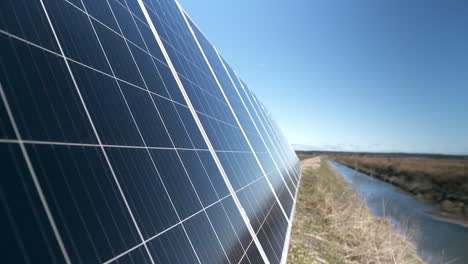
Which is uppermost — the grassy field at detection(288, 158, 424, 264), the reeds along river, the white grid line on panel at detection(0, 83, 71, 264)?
the white grid line on panel at detection(0, 83, 71, 264)

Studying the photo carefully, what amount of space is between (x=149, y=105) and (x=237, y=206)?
3010 mm

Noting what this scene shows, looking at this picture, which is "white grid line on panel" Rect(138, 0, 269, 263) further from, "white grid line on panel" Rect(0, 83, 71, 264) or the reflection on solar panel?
"white grid line on panel" Rect(0, 83, 71, 264)

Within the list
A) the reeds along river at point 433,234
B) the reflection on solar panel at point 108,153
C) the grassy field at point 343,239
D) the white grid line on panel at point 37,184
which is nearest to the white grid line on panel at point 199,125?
the reflection on solar panel at point 108,153

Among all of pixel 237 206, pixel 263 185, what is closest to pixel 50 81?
pixel 237 206

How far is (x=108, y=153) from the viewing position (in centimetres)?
467

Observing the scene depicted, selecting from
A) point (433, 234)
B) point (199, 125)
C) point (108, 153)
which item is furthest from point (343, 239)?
point (108, 153)

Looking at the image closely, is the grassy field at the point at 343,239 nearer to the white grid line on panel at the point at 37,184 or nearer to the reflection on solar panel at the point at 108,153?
the reflection on solar panel at the point at 108,153

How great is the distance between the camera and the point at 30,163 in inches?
126

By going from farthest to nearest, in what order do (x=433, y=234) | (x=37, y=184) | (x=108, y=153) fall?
(x=433, y=234), (x=108, y=153), (x=37, y=184)

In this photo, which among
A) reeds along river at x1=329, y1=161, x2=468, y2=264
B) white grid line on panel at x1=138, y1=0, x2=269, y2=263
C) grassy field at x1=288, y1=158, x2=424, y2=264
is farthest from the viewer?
reeds along river at x1=329, y1=161, x2=468, y2=264

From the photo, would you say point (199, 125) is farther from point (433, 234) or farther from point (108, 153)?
point (433, 234)

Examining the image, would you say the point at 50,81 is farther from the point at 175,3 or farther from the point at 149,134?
the point at 175,3

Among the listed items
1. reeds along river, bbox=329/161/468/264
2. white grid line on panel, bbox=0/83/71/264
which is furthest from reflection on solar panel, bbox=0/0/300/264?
reeds along river, bbox=329/161/468/264

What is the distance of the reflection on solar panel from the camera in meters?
3.16
